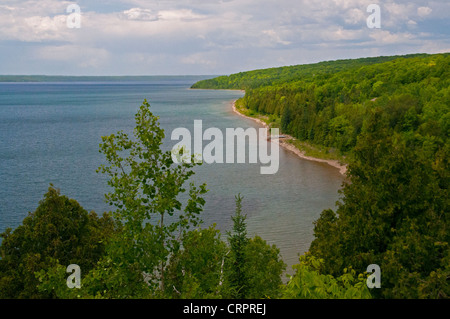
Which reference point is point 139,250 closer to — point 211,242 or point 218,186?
point 211,242

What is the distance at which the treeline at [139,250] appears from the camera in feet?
22.7

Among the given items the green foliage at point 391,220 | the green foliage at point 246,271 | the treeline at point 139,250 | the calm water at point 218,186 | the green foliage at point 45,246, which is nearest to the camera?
the treeline at point 139,250

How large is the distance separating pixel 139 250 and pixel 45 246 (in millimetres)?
5876

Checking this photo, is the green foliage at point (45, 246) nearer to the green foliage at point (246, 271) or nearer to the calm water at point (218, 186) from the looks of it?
the green foliage at point (246, 271)

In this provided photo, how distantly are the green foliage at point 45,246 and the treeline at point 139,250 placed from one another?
0.08 feet

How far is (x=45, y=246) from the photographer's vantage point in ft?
38.2

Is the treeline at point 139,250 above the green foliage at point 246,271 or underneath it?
above

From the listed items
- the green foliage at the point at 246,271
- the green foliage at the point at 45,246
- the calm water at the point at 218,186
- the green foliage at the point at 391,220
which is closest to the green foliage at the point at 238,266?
the green foliage at the point at 246,271

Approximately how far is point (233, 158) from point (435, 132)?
19.5 metres

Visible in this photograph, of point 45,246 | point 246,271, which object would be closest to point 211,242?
point 246,271

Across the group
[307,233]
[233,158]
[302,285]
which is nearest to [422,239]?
[302,285]

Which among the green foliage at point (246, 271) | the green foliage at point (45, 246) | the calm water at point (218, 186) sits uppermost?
the green foliage at point (45, 246)
